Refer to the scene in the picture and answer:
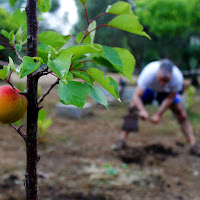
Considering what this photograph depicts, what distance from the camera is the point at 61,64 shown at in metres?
0.60

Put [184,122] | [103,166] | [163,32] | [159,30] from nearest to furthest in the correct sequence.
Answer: [103,166] < [184,122] < [159,30] < [163,32]

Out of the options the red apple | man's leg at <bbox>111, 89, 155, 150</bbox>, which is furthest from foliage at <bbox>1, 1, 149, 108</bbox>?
man's leg at <bbox>111, 89, 155, 150</bbox>

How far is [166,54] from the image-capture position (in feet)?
63.4

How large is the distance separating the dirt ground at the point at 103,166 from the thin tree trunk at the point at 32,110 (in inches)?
64.9

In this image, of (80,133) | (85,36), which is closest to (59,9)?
(80,133)

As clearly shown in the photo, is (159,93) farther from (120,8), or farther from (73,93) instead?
(73,93)

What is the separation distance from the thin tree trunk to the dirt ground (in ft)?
5.41

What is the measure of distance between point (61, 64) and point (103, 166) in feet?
9.08

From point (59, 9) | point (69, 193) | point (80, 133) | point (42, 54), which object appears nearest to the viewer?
point (42, 54)

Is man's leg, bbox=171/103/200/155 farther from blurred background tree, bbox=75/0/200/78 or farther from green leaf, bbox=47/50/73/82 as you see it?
blurred background tree, bbox=75/0/200/78

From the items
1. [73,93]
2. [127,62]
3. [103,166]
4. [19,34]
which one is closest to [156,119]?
[103,166]

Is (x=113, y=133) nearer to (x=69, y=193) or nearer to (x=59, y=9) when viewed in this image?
(x=69, y=193)

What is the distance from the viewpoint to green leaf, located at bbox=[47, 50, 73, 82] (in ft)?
1.89

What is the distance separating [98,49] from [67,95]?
146 millimetres
